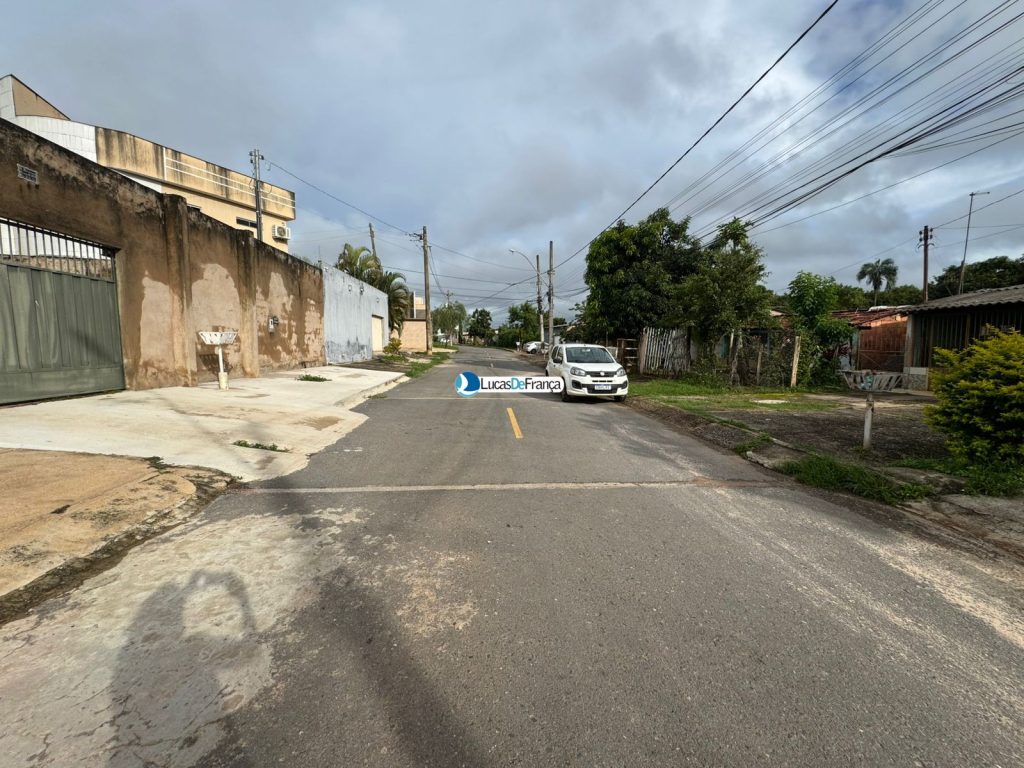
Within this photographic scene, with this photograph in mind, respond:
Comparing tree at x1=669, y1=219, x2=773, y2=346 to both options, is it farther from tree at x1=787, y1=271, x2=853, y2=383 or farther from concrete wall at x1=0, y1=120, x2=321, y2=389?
concrete wall at x1=0, y1=120, x2=321, y2=389

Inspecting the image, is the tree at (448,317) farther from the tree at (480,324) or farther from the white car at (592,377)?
the white car at (592,377)

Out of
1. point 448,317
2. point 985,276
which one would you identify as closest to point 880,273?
point 985,276

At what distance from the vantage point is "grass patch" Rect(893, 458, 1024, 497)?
4707mm

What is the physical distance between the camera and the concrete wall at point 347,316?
21828 mm

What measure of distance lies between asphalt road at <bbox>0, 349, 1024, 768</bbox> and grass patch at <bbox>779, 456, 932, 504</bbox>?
0.57m

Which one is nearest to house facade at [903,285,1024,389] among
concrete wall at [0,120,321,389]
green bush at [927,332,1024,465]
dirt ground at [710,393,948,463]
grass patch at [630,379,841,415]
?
dirt ground at [710,393,948,463]

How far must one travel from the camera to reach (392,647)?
242 cm

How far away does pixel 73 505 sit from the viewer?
3.91 meters

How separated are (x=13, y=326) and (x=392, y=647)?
8829 mm

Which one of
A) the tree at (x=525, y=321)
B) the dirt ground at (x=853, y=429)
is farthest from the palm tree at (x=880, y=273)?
the dirt ground at (x=853, y=429)

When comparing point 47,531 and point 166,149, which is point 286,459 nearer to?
point 47,531

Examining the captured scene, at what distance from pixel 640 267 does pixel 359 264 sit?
19.7 meters

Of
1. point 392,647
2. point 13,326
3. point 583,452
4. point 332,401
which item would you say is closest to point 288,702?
point 392,647

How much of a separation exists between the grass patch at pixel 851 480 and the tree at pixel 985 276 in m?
47.5
